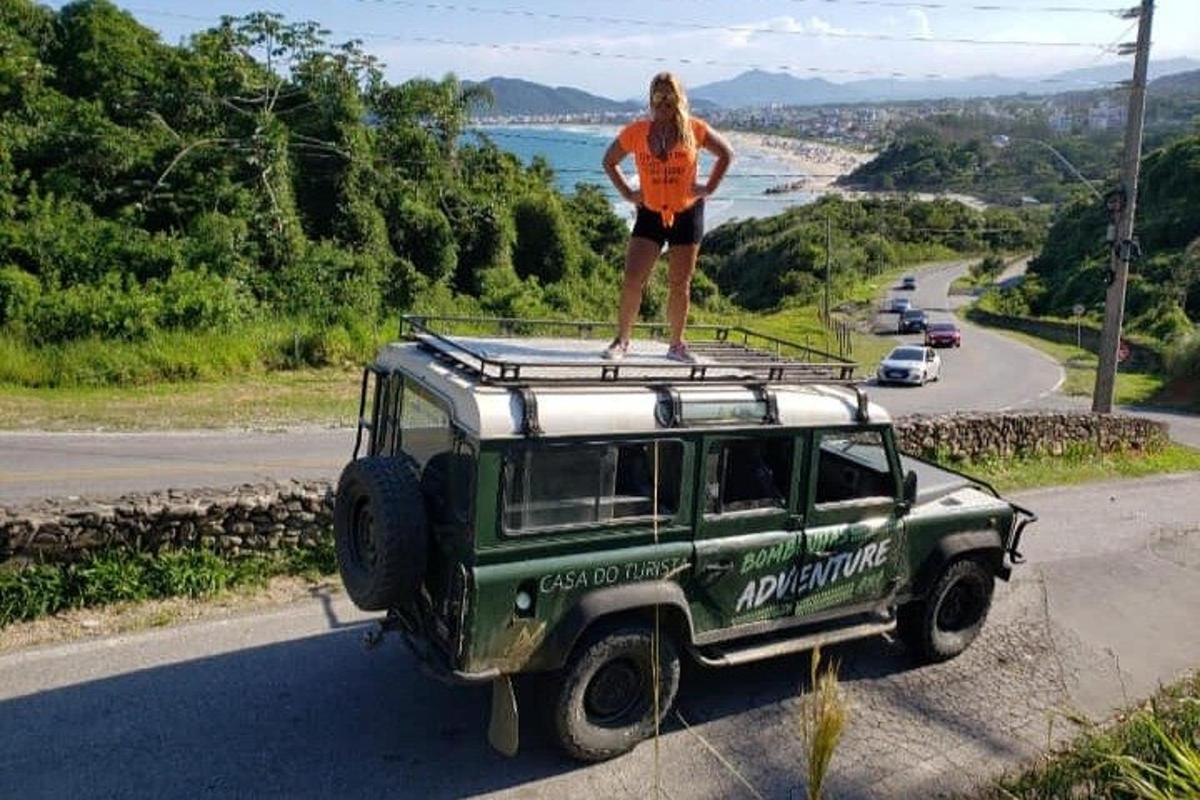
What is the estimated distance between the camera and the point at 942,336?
1789 inches

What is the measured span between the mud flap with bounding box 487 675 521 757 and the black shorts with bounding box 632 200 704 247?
3.15 m

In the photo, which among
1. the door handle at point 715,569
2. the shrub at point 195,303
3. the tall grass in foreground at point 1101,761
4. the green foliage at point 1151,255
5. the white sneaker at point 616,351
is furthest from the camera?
the green foliage at point 1151,255

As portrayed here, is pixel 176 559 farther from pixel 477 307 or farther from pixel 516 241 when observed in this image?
pixel 516 241

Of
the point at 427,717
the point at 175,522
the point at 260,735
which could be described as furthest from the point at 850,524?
the point at 175,522

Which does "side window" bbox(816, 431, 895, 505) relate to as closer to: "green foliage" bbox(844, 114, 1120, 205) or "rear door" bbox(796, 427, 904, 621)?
"rear door" bbox(796, 427, 904, 621)

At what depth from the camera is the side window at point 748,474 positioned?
227 inches

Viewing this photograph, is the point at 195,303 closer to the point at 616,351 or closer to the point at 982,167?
the point at 616,351

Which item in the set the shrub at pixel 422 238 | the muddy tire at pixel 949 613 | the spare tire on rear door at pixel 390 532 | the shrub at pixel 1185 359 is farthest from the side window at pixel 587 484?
the shrub at pixel 1185 359

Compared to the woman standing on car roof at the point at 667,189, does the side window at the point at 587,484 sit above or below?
below

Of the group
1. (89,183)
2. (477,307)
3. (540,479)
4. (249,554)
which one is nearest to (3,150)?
(89,183)

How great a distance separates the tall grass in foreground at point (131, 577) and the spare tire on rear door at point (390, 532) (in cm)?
273

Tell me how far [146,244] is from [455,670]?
65.6 feet

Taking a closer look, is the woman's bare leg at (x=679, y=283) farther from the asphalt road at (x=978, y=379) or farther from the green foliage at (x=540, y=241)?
the green foliage at (x=540, y=241)

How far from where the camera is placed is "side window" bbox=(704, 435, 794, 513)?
18.9 ft
